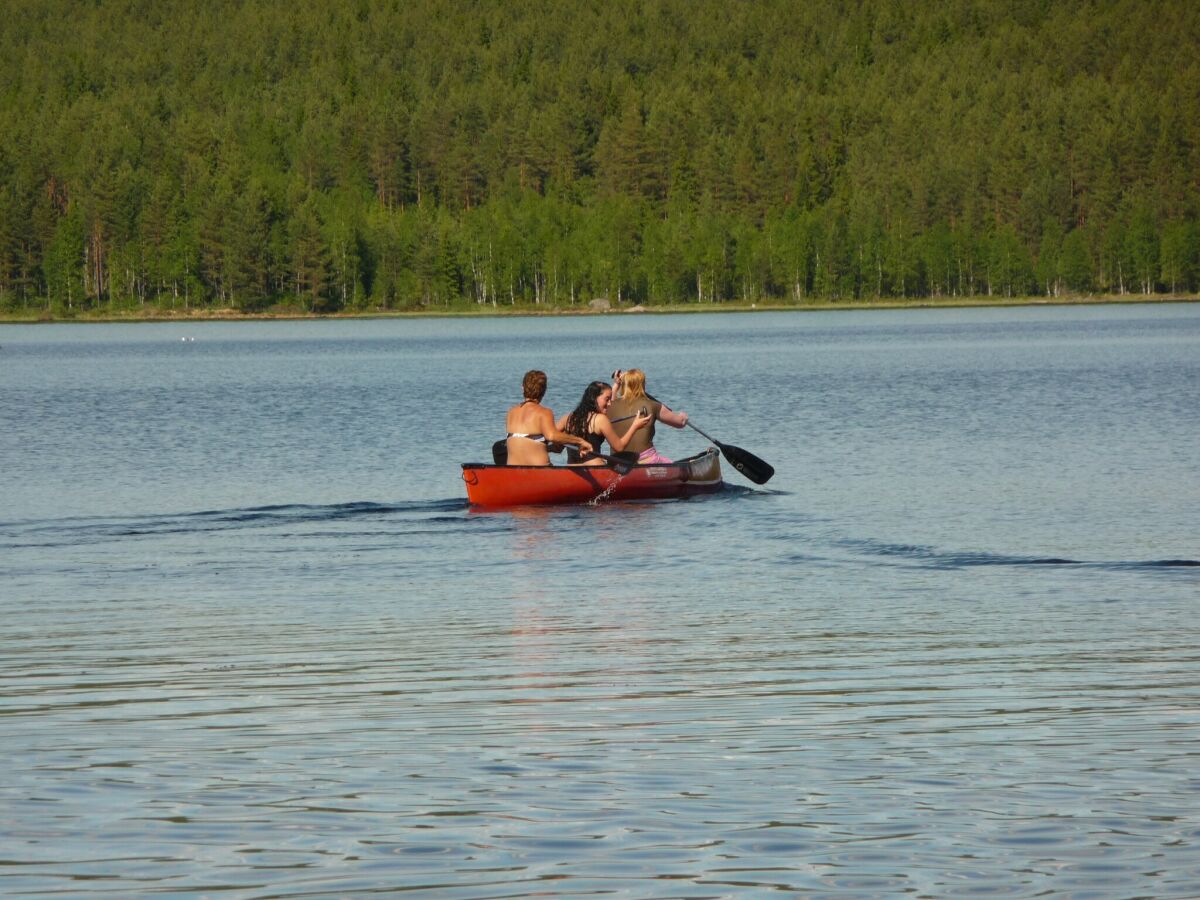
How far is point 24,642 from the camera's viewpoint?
15.2 meters

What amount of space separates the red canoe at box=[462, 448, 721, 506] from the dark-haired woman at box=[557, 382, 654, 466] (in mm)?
310

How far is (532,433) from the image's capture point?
25.2 m

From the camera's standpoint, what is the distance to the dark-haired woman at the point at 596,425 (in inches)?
1012

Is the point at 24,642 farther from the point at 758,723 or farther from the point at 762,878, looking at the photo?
the point at 762,878

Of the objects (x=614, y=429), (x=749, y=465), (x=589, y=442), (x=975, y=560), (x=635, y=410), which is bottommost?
(x=975, y=560)

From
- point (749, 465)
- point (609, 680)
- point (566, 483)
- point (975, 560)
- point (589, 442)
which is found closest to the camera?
point (609, 680)

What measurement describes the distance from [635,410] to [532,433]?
1.57 meters

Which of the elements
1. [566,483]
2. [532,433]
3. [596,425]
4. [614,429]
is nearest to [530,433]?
[532,433]

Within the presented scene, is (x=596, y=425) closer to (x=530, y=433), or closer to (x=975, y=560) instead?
(x=530, y=433)

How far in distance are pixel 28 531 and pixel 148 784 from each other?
A: 15496mm

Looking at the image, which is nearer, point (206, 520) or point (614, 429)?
point (206, 520)

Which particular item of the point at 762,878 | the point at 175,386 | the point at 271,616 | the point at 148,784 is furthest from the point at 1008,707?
the point at 175,386

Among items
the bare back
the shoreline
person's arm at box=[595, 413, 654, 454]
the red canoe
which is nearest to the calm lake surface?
the red canoe

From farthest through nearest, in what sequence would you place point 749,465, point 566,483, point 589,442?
point 749,465 → point 589,442 → point 566,483
